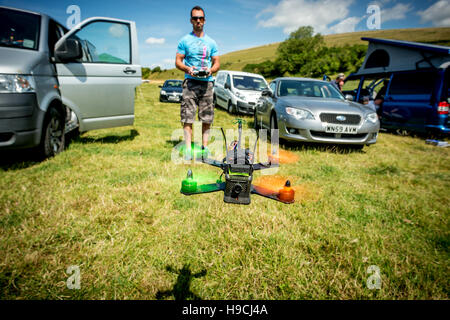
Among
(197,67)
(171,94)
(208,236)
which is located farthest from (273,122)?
(171,94)

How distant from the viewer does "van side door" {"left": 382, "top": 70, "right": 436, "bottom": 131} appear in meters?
6.28

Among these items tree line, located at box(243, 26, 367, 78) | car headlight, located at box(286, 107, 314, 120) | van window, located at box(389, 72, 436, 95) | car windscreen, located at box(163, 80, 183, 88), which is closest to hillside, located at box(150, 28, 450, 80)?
tree line, located at box(243, 26, 367, 78)

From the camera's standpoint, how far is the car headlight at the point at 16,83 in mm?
2838

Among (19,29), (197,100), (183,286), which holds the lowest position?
(183,286)

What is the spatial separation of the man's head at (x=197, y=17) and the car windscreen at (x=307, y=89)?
9.86 ft

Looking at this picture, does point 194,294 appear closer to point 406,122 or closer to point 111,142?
point 111,142

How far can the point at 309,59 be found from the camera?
1895 inches

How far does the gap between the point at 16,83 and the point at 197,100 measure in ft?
7.73

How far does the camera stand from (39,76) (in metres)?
3.26

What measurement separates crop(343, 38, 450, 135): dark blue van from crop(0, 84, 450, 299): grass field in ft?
12.7

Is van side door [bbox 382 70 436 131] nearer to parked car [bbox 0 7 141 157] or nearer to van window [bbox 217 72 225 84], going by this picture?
van window [bbox 217 72 225 84]

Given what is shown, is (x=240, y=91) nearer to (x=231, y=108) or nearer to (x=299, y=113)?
(x=231, y=108)

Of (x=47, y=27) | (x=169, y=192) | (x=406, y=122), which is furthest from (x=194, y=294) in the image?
(x=406, y=122)

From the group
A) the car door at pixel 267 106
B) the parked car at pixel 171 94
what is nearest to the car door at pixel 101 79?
the car door at pixel 267 106
